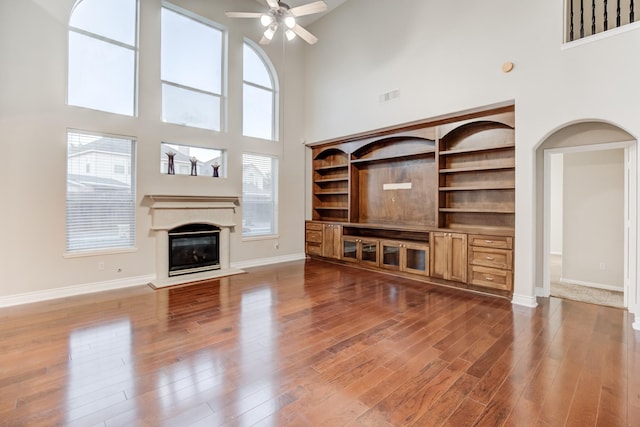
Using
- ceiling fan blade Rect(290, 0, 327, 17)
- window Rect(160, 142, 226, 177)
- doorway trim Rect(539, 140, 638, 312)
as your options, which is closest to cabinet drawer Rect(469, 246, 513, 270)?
doorway trim Rect(539, 140, 638, 312)

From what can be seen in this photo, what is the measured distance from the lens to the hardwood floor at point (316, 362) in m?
→ 2.00

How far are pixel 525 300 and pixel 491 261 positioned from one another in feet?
2.08

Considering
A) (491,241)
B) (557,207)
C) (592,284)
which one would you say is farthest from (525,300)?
(557,207)

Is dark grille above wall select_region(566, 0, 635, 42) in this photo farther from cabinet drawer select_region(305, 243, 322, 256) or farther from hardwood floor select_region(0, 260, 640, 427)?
cabinet drawer select_region(305, 243, 322, 256)

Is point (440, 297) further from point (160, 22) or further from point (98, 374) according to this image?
point (160, 22)

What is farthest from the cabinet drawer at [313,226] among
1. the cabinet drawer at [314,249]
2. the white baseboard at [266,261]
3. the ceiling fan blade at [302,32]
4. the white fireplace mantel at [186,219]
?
the ceiling fan blade at [302,32]

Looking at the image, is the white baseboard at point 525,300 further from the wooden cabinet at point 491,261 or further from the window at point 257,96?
the window at point 257,96

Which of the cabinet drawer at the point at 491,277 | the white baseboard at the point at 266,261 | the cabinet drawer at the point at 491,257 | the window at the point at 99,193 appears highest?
the window at the point at 99,193

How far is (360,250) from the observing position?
6.34m

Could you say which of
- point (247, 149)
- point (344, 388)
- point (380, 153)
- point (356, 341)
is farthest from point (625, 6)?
point (247, 149)

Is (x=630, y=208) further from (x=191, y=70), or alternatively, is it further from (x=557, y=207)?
(x=191, y=70)

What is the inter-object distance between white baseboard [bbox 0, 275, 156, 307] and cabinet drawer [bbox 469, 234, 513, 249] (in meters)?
5.18

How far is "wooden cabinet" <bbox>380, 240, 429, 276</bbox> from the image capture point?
5.33 meters

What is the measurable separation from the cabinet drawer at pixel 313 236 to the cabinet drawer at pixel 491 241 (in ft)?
11.0
